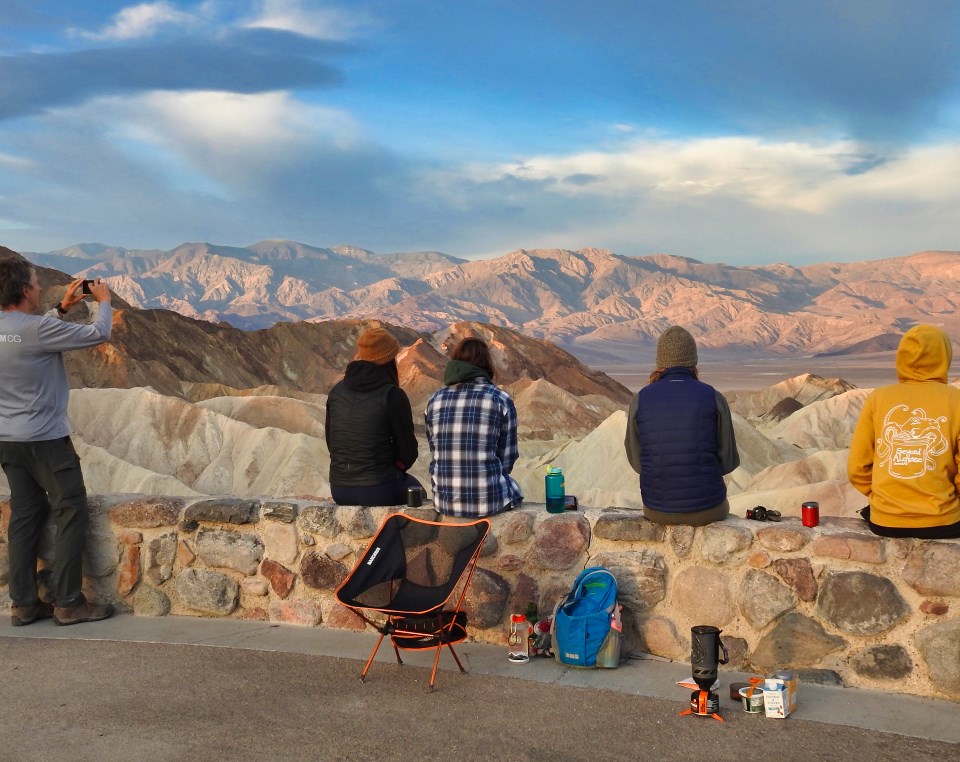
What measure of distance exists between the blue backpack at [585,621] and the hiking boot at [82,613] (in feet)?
9.19

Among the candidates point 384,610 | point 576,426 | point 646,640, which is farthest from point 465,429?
point 576,426

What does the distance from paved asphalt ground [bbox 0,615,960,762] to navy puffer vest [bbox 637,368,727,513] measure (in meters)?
0.86

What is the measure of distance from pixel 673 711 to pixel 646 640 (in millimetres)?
731

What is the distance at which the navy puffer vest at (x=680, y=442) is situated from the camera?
461 cm

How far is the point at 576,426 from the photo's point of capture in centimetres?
4703

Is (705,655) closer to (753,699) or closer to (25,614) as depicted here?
(753,699)

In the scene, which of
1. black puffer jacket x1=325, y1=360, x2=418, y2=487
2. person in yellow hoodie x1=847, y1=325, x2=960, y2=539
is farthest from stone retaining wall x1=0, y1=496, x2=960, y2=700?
black puffer jacket x1=325, y1=360, x2=418, y2=487

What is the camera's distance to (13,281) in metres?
5.24

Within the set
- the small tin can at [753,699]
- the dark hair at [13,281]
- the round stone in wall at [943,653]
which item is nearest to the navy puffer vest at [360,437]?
the dark hair at [13,281]

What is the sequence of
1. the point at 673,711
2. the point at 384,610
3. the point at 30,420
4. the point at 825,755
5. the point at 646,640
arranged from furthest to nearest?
the point at 30,420 → the point at 646,640 → the point at 384,610 → the point at 673,711 → the point at 825,755

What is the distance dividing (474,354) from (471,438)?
464 millimetres

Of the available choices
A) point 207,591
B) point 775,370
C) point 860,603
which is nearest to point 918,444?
point 860,603

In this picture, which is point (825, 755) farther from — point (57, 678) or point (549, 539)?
point (57, 678)

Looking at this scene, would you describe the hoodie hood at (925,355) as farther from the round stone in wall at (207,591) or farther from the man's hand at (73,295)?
the man's hand at (73,295)
